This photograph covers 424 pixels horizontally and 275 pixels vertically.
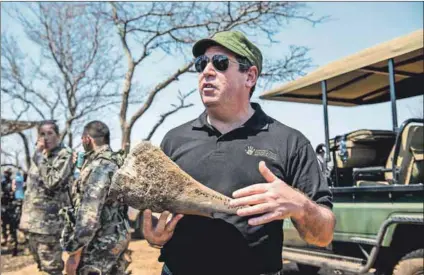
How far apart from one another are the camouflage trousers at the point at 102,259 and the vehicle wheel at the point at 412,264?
2545mm

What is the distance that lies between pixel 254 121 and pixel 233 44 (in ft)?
1.03

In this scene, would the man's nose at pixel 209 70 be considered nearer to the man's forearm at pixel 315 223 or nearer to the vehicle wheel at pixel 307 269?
the man's forearm at pixel 315 223

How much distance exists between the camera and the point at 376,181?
533cm

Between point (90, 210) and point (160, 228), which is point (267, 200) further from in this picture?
point (90, 210)

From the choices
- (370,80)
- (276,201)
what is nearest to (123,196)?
(276,201)

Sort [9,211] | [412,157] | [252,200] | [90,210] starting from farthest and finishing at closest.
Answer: [9,211], [412,157], [90,210], [252,200]

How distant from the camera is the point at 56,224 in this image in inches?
196

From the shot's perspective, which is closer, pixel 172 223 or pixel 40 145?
pixel 172 223

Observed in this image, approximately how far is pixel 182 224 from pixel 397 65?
4887 mm

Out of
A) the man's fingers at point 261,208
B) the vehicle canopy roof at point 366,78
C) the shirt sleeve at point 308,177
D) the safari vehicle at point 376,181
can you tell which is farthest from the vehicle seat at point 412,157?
the man's fingers at point 261,208

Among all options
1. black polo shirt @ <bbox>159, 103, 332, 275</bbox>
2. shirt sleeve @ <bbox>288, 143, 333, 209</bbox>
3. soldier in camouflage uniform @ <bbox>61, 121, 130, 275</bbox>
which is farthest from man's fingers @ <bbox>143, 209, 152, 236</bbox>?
soldier in camouflage uniform @ <bbox>61, 121, 130, 275</bbox>

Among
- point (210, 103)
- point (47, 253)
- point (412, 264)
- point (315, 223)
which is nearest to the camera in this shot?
point (315, 223)

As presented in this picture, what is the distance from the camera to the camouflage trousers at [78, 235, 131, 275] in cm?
336

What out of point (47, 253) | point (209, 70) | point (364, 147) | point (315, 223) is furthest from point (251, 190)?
point (364, 147)
